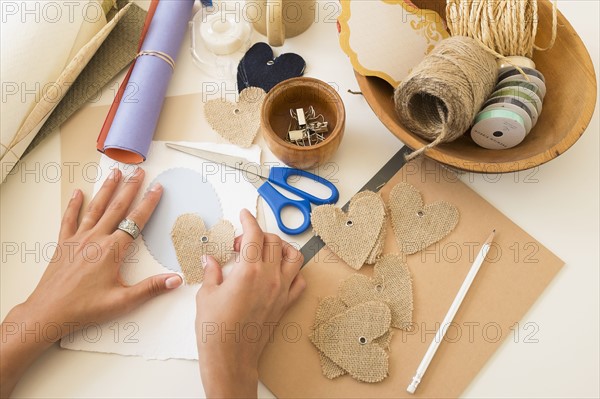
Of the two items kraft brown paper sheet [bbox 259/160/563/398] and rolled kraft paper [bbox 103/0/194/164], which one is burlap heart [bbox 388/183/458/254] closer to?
kraft brown paper sheet [bbox 259/160/563/398]

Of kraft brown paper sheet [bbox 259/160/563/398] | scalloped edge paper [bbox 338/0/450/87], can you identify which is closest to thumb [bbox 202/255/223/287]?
kraft brown paper sheet [bbox 259/160/563/398]

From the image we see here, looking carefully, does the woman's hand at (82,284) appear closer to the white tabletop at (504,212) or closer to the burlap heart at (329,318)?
the white tabletop at (504,212)

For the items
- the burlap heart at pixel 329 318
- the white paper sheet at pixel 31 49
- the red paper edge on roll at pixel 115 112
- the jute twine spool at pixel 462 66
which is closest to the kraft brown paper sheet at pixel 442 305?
the burlap heart at pixel 329 318

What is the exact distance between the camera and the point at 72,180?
2.51ft

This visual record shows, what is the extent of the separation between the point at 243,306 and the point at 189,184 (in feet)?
0.69

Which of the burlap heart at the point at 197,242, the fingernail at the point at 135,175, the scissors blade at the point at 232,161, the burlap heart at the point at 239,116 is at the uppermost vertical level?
the burlap heart at the point at 239,116

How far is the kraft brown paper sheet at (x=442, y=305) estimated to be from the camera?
0.65 meters

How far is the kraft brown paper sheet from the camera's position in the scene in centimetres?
65

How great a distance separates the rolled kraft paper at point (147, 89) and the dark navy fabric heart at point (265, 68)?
11 cm

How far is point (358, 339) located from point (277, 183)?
243mm

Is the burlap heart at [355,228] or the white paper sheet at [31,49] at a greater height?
the white paper sheet at [31,49]

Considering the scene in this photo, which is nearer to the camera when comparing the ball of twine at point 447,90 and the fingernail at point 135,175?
the ball of twine at point 447,90

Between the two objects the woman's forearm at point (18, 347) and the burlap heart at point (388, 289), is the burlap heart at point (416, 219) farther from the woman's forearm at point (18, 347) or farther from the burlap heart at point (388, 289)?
the woman's forearm at point (18, 347)

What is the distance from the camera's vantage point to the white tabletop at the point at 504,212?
0.66 metres
